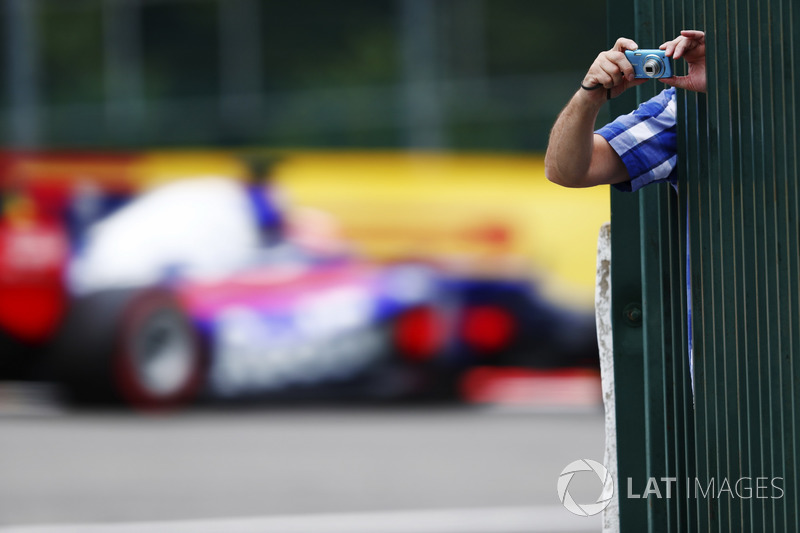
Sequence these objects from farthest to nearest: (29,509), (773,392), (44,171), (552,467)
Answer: (44,171) < (552,467) < (29,509) < (773,392)

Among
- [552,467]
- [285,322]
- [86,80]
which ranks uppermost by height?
[86,80]

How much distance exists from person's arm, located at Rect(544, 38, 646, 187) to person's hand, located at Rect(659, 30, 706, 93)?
0.20ft

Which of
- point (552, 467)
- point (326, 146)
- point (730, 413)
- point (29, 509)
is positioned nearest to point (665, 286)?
point (730, 413)

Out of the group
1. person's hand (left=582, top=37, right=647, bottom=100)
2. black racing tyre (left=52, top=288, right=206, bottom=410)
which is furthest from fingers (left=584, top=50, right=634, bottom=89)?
black racing tyre (left=52, top=288, right=206, bottom=410)

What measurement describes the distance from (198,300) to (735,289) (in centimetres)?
807

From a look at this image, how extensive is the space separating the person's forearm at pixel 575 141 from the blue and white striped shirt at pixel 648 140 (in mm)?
84

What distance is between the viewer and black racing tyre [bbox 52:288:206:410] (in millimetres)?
9945

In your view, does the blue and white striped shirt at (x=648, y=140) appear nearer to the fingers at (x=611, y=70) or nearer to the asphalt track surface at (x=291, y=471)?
the fingers at (x=611, y=70)

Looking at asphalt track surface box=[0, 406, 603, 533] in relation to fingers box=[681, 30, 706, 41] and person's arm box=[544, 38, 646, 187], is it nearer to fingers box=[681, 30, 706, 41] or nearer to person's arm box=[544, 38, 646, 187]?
person's arm box=[544, 38, 646, 187]

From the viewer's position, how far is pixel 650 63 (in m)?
2.44

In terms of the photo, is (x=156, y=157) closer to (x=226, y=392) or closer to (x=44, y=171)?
(x=44, y=171)

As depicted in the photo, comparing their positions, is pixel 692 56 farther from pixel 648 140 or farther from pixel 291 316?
pixel 291 316

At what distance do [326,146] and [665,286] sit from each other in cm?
1837

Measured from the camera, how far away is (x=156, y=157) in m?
10.7
